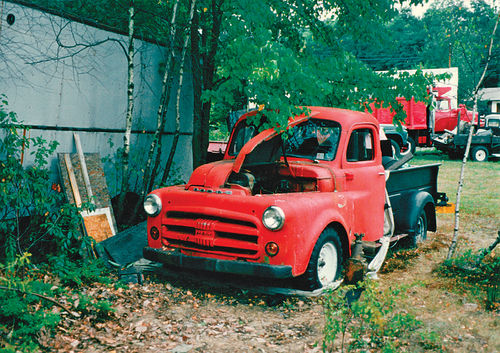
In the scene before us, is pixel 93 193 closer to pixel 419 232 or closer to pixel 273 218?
pixel 273 218

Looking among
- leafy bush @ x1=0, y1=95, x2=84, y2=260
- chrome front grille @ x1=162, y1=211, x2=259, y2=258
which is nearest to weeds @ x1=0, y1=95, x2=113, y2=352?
leafy bush @ x1=0, y1=95, x2=84, y2=260

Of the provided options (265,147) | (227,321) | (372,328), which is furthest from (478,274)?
(227,321)

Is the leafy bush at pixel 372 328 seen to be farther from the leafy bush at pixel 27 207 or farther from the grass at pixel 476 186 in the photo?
the grass at pixel 476 186

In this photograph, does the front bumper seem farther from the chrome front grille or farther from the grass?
the grass

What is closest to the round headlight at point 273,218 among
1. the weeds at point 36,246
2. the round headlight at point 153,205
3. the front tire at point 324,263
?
the front tire at point 324,263

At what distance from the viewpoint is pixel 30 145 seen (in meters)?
6.32

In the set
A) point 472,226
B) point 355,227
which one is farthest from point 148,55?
point 472,226

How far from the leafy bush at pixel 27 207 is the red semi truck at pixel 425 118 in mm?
15683

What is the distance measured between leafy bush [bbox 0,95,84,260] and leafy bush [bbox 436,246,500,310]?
14.9 feet

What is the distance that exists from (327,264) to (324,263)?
7 cm

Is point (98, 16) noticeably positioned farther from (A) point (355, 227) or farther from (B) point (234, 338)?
(B) point (234, 338)

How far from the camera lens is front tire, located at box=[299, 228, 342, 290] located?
4.65 meters

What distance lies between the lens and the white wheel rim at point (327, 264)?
4.90m

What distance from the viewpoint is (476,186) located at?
1333cm
